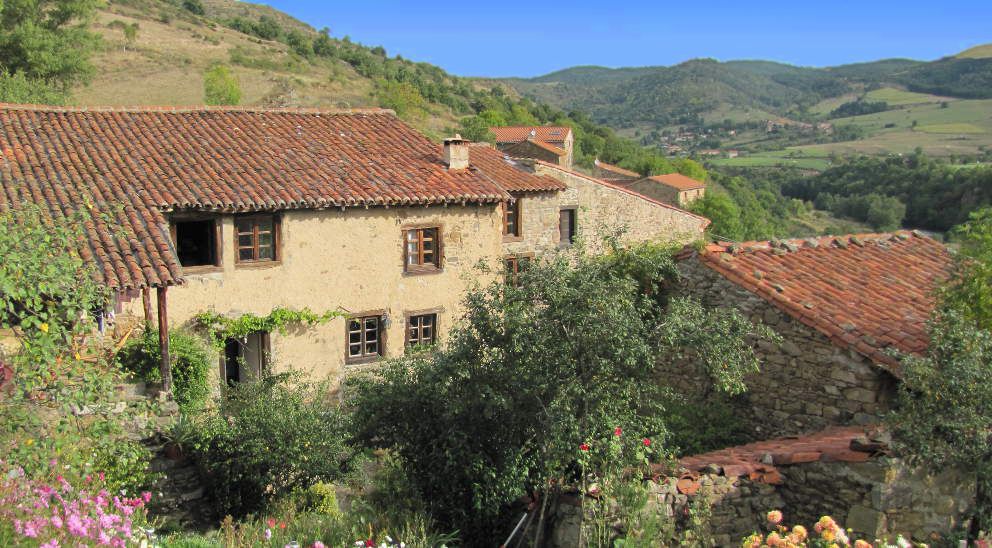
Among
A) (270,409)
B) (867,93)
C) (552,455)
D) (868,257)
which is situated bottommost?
(270,409)

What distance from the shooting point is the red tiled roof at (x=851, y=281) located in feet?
37.9

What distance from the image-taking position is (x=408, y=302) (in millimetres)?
19859

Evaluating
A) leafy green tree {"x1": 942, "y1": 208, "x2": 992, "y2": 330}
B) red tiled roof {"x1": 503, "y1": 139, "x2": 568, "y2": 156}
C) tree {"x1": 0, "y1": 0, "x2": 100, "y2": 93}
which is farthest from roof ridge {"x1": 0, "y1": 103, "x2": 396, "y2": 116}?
red tiled roof {"x1": 503, "y1": 139, "x2": 568, "y2": 156}

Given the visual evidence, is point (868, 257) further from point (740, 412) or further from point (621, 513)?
point (621, 513)

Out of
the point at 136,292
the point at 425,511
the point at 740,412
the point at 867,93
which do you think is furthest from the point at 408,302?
the point at 867,93

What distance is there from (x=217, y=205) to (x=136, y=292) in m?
3.15

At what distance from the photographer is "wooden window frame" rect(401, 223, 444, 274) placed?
19547 millimetres

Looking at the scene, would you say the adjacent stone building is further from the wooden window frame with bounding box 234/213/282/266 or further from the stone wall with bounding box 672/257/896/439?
the wooden window frame with bounding box 234/213/282/266

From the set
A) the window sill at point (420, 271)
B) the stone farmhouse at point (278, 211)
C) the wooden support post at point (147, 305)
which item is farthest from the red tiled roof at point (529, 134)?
the wooden support post at point (147, 305)

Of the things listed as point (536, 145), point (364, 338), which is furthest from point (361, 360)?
point (536, 145)

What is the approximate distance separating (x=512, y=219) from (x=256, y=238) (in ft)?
37.8

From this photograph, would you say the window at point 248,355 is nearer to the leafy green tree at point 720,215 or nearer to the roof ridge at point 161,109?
the roof ridge at point 161,109

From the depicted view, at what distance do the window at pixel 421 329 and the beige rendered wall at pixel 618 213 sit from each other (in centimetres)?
1009

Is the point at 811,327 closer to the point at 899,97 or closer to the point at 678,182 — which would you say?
the point at 678,182
